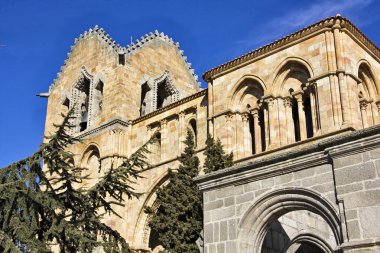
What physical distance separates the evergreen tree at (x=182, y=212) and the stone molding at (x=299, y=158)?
5.89 metres

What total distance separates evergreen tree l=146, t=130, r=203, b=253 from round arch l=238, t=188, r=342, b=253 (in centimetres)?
619

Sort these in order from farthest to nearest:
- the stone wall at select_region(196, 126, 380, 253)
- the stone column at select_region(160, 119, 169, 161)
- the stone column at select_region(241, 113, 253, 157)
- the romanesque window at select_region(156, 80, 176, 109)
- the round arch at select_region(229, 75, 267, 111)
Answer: the romanesque window at select_region(156, 80, 176, 109), the stone column at select_region(160, 119, 169, 161), the round arch at select_region(229, 75, 267, 111), the stone column at select_region(241, 113, 253, 157), the stone wall at select_region(196, 126, 380, 253)

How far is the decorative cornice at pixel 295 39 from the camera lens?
51.7 ft

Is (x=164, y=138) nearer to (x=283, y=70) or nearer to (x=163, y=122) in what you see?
(x=163, y=122)

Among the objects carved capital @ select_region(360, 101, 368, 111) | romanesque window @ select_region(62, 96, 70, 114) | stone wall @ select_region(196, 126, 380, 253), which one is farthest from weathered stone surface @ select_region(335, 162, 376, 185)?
romanesque window @ select_region(62, 96, 70, 114)

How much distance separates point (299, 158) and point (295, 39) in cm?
959

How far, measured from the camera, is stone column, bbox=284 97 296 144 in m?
16.0

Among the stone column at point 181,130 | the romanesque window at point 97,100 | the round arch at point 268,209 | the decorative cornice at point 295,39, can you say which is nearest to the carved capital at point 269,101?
the decorative cornice at point 295,39

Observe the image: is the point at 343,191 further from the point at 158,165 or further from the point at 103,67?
the point at 103,67

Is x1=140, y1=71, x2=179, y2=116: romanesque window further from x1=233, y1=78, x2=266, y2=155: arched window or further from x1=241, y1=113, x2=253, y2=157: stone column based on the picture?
x1=241, y1=113, x2=253, y2=157: stone column

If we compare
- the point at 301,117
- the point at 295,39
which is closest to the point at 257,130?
the point at 301,117

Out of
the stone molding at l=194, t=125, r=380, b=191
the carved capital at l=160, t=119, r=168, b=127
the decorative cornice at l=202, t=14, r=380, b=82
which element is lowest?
the stone molding at l=194, t=125, r=380, b=191

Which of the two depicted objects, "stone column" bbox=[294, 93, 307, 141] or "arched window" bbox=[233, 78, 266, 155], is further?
"arched window" bbox=[233, 78, 266, 155]

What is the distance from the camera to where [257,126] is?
55.7 feet
